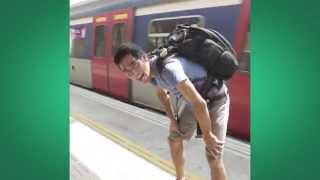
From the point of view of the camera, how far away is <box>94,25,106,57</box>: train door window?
25.2ft

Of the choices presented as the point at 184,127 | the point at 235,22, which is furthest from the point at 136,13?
the point at 184,127

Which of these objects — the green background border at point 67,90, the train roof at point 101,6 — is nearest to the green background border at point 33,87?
the green background border at point 67,90

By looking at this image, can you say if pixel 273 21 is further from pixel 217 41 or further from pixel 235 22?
pixel 235 22

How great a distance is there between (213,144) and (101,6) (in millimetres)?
5841

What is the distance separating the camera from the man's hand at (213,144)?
233cm

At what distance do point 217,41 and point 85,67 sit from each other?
624cm

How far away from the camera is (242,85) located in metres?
4.15

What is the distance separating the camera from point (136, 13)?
6.27 m

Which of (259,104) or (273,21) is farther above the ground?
(273,21)

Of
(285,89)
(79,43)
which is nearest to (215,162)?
(285,89)

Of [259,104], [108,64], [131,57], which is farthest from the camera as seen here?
[108,64]

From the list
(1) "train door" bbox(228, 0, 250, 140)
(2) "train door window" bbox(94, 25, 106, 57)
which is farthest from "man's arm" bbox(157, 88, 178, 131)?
(2) "train door window" bbox(94, 25, 106, 57)

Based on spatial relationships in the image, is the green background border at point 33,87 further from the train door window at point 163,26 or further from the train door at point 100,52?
the train door at point 100,52

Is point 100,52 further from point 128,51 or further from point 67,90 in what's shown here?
point 67,90
